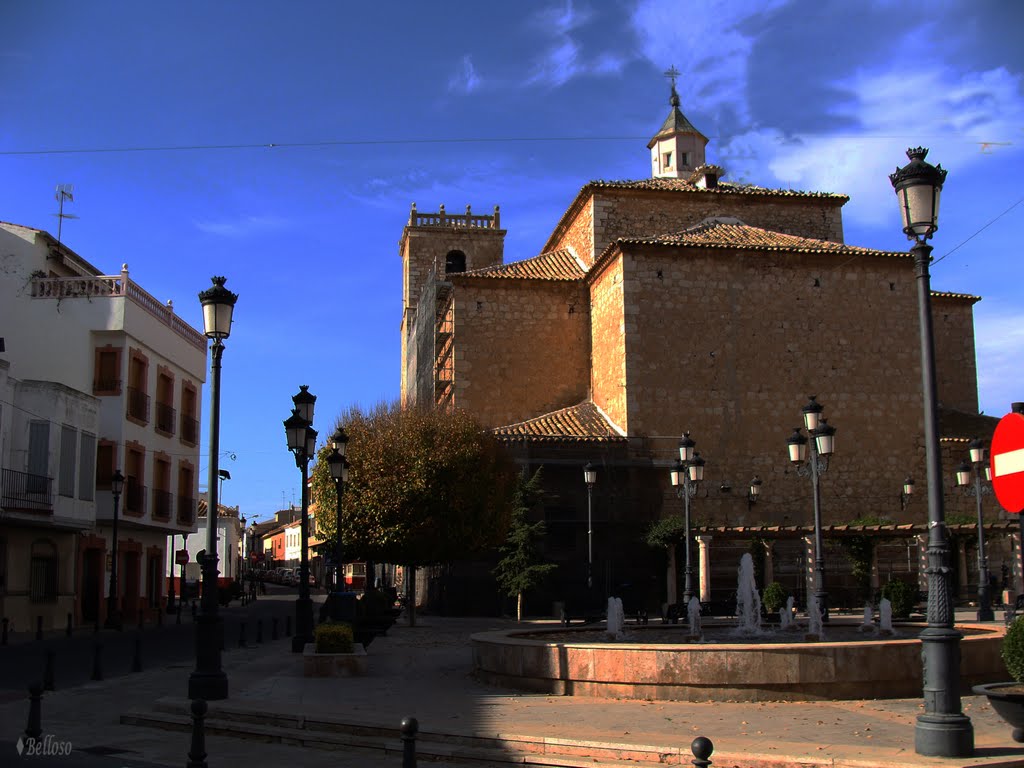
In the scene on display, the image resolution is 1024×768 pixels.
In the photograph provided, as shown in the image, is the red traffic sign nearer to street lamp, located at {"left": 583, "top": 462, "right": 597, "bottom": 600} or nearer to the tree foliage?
street lamp, located at {"left": 583, "top": 462, "right": 597, "bottom": 600}

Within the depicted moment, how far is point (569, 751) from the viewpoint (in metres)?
7.82

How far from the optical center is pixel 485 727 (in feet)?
28.5

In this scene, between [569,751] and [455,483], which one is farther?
[455,483]

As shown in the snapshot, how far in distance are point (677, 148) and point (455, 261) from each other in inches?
617

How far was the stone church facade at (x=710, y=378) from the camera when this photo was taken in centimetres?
2953

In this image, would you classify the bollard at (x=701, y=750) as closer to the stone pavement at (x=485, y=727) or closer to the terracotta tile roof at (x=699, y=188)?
the stone pavement at (x=485, y=727)

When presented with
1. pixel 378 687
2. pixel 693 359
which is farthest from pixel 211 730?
pixel 693 359

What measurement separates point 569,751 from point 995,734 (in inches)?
137

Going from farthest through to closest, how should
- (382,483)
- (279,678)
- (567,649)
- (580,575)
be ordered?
(580,575), (382,483), (279,678), (567,649)

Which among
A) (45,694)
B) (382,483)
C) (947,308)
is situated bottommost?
(45,694)

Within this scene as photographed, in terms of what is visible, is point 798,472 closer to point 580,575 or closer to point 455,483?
point 580,575

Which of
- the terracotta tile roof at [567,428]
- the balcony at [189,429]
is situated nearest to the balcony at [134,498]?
the balcony at [189,429]

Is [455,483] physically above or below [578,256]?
below

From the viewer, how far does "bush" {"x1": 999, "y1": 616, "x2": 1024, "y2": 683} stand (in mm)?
7719
